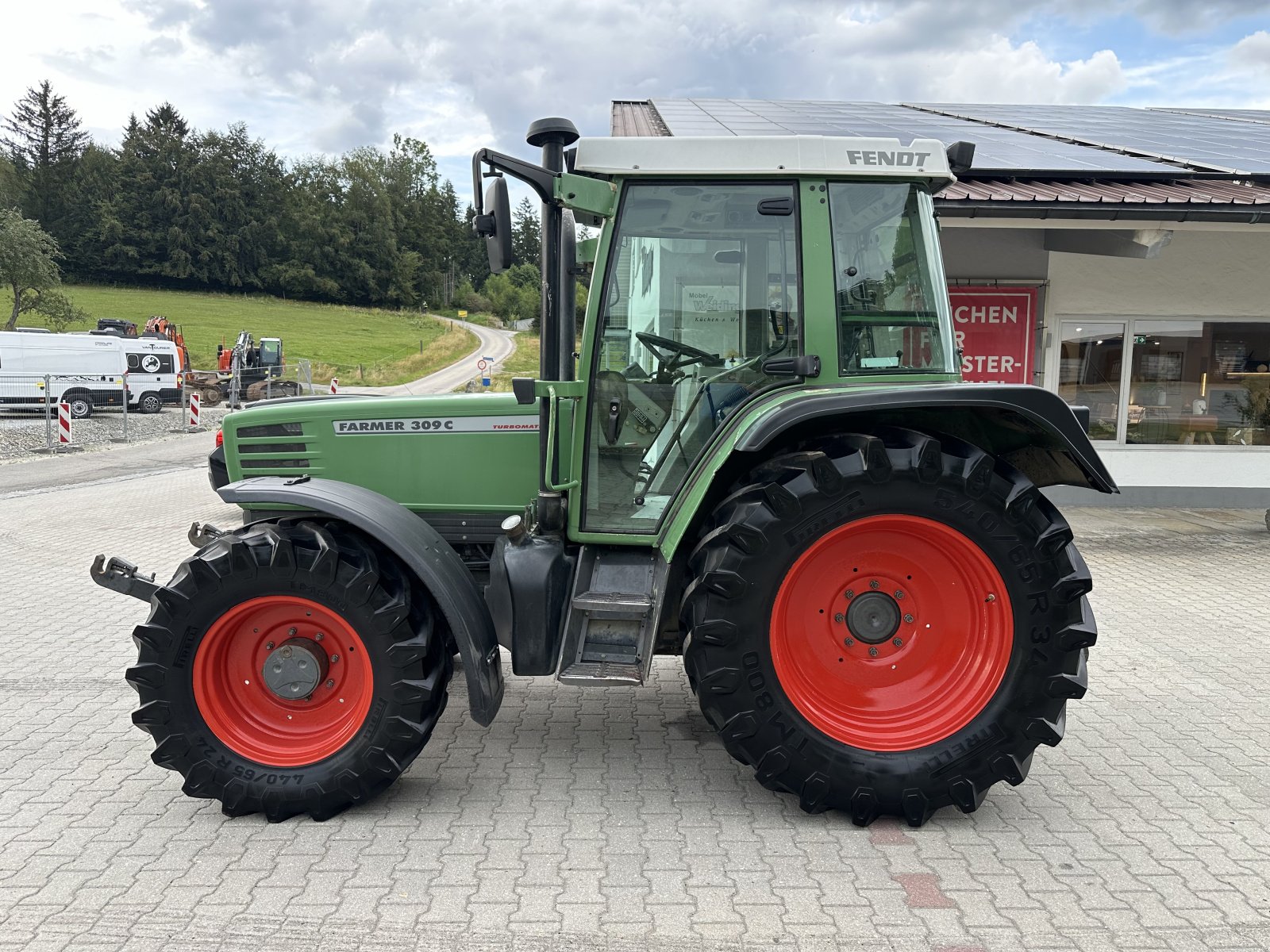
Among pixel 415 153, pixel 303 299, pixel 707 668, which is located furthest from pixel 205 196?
pixel 707 668

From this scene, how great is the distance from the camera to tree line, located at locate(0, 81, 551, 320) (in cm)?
6662

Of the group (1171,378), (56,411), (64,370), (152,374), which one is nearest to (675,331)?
(1171,378)

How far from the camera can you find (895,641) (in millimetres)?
3252

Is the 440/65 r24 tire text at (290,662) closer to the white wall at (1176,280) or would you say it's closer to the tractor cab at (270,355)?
the white wall at (1176,280)

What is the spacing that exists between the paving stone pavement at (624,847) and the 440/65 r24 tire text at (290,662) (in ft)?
0.56

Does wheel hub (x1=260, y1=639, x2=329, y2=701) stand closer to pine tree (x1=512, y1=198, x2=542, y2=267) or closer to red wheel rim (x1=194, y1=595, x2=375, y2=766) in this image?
red wheel rim (x1=194, y1=595, x2=375, y2=766)

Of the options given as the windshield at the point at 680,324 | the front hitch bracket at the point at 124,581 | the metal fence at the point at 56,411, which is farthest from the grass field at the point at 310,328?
the windshield at the point at 680,324

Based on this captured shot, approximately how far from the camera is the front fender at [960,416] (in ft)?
9.73

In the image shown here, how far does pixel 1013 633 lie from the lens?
305 centimetres

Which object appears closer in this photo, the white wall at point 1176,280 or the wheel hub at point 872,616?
the wheel hub at point 872,616

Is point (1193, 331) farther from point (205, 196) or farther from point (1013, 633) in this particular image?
point (205, 196)

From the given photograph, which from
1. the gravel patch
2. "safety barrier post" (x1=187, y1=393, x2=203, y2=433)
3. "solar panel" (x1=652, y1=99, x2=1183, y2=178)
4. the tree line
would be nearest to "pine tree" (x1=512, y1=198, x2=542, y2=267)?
"solar panel" (x1=652, y1=99, x2=1183, y2=178)

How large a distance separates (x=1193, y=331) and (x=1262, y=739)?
7.07 metres

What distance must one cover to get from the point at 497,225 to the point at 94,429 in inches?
775
